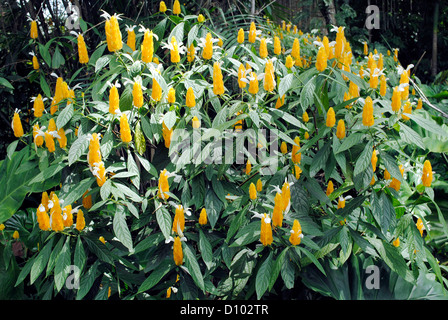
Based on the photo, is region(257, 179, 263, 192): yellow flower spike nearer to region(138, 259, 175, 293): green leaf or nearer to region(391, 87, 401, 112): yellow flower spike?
region(138, 259, 175, 293): green leaf

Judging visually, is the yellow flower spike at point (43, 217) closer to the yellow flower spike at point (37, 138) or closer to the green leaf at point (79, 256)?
the green leaf at point (79, 256)

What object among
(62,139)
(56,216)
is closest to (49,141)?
(62,139)

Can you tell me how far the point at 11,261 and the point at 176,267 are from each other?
3.04 ft

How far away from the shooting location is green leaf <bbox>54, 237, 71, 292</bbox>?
4.30ft

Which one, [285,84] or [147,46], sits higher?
[147,46]

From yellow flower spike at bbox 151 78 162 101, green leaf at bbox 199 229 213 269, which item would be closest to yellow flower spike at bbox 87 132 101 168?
yellow flower spike at bbox 151 78 162 101

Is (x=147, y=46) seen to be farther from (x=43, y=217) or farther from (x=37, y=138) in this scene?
(x=43, y=217)

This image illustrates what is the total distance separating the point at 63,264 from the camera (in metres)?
1.35

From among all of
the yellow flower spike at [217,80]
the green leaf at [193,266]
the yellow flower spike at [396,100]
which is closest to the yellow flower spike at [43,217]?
the green leaf at [193,266]

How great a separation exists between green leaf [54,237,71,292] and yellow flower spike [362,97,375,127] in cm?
104

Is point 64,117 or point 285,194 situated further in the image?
point 64,117

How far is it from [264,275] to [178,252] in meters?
0.29

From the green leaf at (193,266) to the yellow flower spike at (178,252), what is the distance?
20 millimetres
